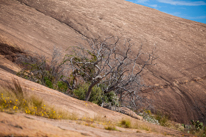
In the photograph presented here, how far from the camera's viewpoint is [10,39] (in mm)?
9062

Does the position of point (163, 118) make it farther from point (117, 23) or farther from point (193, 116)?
point (117, 23)

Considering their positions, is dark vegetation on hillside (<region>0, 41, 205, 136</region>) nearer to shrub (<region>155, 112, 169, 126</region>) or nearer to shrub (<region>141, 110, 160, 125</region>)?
shrub (<region>155, 112, 169, 126</region>)

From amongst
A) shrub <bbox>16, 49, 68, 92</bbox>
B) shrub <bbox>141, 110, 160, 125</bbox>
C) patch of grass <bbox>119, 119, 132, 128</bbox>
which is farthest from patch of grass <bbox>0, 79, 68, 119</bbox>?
shrub <bbox>141, 110, 160, 125</bbox>

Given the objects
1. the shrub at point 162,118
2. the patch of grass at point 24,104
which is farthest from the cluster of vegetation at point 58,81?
the patch of grass at point 24,104

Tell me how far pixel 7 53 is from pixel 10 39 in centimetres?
86

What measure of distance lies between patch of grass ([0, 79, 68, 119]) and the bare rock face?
5.96m

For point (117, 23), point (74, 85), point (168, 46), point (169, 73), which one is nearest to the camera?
point (74, 85)

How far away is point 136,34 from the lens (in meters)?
13.8

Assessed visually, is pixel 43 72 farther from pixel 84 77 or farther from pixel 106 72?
pixel 106 72

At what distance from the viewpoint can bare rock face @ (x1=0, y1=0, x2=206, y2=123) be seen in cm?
946

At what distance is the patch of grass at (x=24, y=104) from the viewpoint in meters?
3.38

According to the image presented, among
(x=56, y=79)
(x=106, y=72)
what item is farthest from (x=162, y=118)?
(x=56, y=79)

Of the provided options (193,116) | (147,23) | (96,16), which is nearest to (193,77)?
(193,116)

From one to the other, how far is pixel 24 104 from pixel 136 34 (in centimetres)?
1176
